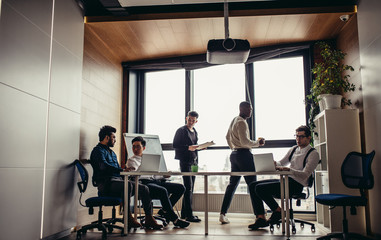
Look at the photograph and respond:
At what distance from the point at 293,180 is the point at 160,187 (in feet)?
5.46

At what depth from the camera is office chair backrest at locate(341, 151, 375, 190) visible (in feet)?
11.5

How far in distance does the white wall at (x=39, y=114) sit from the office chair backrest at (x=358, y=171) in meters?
3.18

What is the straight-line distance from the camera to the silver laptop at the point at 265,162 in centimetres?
381

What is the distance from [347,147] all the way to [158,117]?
3470mm

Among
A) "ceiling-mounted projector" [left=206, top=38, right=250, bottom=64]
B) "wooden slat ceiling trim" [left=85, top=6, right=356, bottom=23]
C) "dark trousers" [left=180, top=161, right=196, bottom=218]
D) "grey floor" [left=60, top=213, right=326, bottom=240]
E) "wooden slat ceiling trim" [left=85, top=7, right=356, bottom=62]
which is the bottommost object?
"grey floor" [left=60, top=213, right=326, bottom=240]

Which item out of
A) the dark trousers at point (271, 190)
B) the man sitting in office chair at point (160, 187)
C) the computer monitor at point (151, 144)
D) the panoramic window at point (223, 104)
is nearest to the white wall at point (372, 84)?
the dark trousers at point (271, 190)

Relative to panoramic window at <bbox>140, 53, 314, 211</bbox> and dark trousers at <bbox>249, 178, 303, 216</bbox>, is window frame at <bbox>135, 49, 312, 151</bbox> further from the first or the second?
dark trousers at <bbox>249, 178, 303, 216</bbox>

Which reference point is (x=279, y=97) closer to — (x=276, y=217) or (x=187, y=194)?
(x=187, y=194)

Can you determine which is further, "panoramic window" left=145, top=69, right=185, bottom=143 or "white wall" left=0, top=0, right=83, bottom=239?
"panoramic window" left=145, top=69, right=185, bottom=143

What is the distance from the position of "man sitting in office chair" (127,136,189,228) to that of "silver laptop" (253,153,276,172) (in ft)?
4.12

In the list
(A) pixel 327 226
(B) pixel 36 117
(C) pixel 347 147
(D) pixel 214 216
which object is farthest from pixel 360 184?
(B) pixel 36 117

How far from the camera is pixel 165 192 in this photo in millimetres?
4535

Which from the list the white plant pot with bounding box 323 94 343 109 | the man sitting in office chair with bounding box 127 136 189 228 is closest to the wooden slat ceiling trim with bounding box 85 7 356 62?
the white plant pot with bounding box 323 94 343 109

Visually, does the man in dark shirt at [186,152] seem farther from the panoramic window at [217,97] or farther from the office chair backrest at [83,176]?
the office chair backrest at [83,176]
